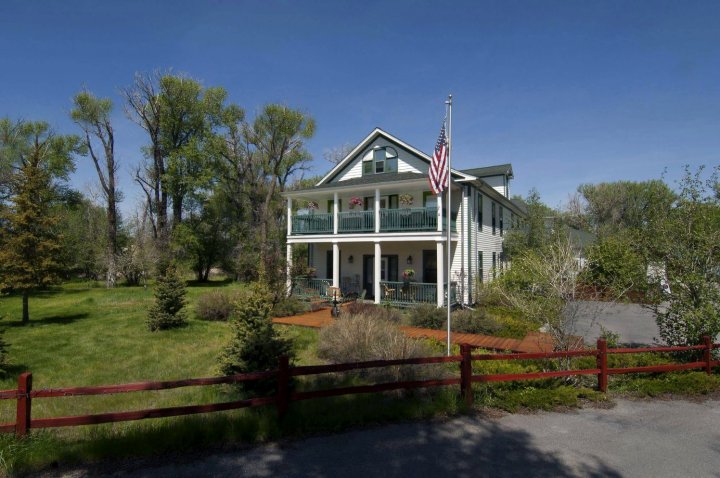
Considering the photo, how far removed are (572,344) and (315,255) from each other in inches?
606

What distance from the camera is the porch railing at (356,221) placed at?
18.7 m

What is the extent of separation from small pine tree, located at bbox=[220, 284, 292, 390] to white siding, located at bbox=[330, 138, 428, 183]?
1377cm

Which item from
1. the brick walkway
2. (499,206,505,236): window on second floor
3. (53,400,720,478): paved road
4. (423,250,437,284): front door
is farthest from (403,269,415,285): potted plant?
(53,400,720,478): paved road

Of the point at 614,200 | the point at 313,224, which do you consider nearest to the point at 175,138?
the point at 313,224

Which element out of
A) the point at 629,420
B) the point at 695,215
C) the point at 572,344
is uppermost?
the point at 695,215

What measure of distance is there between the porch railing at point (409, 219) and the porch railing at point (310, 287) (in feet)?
14.0

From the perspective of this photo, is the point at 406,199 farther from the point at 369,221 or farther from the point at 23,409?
the point at 23,409

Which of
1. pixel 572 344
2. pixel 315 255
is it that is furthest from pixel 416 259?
pixel 572 344

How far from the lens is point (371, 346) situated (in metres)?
8.57

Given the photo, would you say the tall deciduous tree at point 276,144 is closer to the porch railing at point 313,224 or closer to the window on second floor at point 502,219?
the porch railing at point 313,224

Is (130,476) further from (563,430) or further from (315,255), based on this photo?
(315,255)

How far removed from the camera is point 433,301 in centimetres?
1669

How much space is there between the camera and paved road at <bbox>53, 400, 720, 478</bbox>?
4387 mm

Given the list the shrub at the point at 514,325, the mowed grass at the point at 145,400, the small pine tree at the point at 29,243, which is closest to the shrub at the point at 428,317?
the shrub at the point at 514,325
